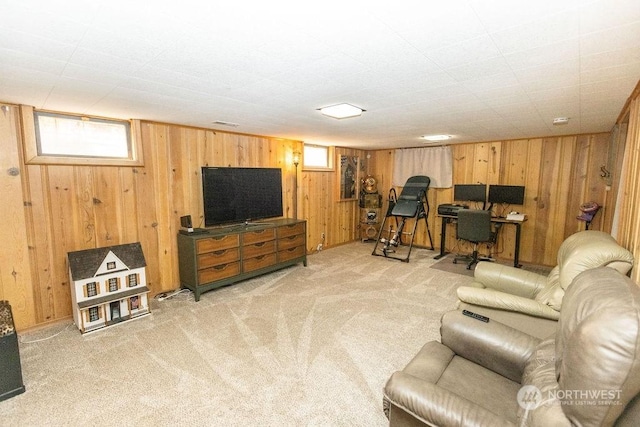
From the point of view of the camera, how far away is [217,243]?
3.71m

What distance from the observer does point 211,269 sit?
3682mm

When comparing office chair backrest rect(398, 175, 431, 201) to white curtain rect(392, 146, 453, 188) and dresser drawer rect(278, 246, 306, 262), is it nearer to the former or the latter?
white curtain rect(392, 146, 453, 188)

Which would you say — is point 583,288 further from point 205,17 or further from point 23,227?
point 23,227

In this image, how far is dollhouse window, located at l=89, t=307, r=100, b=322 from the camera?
Result: 2.86 metres

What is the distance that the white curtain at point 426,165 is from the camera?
229 inches

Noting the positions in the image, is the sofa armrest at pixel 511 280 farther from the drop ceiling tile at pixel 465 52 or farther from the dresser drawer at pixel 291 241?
the dresser drawer at pixel 291 241

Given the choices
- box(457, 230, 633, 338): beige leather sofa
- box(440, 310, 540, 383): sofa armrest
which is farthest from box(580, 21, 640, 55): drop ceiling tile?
box(440, 310, 540, 383): sofa armrest

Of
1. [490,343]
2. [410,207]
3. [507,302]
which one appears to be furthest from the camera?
[410,207]

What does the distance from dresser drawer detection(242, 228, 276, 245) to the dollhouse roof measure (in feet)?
3.97

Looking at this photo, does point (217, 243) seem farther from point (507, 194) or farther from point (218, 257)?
point (507, 194)

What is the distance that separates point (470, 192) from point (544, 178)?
109 centimetres

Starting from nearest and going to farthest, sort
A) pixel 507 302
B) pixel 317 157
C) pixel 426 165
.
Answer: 1. pixel 507 302
2. pixel 317 157
3. pixel 426 165

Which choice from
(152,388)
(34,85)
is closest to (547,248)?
(152,388)

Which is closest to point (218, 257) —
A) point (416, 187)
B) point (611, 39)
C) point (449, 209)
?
point (611, 39)
